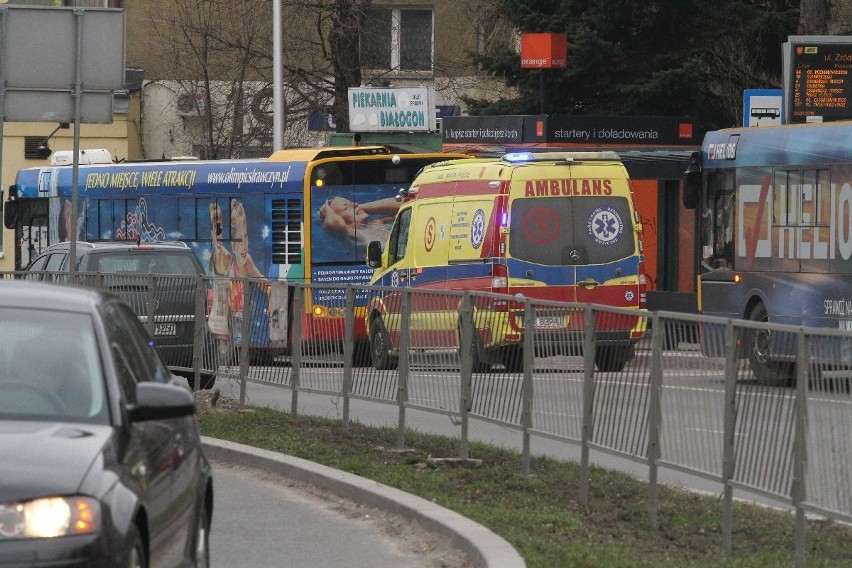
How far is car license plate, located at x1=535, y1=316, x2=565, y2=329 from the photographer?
1061cm

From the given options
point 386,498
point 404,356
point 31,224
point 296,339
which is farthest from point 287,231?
point 386,498

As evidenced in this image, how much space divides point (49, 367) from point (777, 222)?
15072mm

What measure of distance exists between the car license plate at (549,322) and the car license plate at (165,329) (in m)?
6.19

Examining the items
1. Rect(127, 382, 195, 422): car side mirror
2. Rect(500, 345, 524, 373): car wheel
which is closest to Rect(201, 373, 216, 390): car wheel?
Rect(500, 345, 524, 373): car wheel

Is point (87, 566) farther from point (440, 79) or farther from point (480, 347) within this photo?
point (440, 79)

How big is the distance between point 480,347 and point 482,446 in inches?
51.8

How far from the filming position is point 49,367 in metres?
6.21

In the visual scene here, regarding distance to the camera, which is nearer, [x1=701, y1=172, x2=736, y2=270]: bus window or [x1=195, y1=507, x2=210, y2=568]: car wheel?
[x1=195, y1=507, x2=210, y2=568]: car wheel

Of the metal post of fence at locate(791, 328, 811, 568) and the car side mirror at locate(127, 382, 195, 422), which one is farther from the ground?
the car side mirror at locate(127, 382, 195, 422)

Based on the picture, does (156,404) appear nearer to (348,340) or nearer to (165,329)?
(348,340)

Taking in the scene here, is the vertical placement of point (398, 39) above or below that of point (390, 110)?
above

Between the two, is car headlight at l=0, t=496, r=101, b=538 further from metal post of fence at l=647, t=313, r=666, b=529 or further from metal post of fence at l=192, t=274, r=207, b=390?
metal post of fence at l=192, t=274, r=207, b=390

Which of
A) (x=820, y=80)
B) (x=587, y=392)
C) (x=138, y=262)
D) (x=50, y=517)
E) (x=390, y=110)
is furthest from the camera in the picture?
(x=390, y=110)

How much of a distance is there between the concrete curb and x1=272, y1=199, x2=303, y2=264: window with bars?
1144 centimetres
